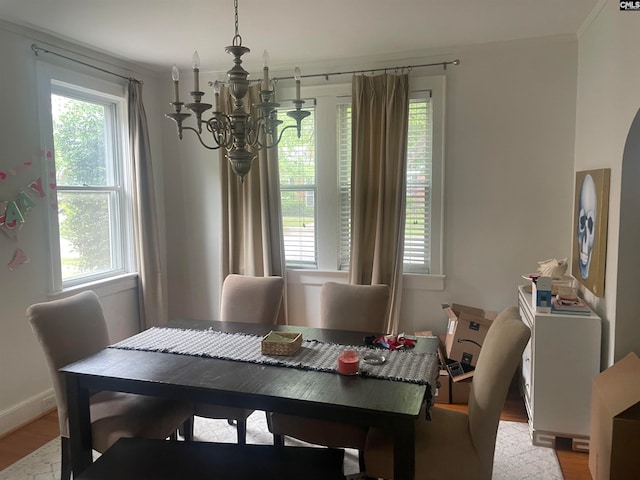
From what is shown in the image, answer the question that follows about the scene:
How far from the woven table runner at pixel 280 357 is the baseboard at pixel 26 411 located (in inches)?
49.4

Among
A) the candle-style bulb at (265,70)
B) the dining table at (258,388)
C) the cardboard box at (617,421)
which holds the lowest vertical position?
the cardboard box at (617,421)

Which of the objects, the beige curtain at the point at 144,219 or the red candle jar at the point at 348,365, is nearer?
the red candle jar at the point at 348,365

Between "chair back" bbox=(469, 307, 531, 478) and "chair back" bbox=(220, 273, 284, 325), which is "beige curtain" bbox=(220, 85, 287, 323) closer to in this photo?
"chair back" bbox=(220, 273, 284, 325)

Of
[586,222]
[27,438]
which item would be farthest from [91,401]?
[586,222]

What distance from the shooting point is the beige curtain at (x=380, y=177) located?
373cm

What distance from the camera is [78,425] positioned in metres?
2.16

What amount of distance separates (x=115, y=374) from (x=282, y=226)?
2.26m

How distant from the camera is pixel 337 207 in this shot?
4070mm

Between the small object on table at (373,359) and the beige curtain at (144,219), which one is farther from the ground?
the beige curtain at (144,219)

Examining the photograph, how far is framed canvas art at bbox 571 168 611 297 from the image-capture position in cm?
265

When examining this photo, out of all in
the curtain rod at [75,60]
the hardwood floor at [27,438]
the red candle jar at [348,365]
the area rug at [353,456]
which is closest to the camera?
the red candle jar at [348,365]

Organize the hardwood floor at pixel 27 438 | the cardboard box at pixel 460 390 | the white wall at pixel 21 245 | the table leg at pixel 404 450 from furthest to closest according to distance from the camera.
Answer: the cardboard box at pixel 460 390, the white wall at pixel 21 245, the hardwood floor at pixel 27 438, the table leg at pixel 404 450

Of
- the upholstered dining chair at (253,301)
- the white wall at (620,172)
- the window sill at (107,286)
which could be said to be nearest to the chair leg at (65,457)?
the upholstered dining chair at (253,301)

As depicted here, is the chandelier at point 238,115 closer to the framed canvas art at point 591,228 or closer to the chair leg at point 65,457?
the chair leg at point 65,457
